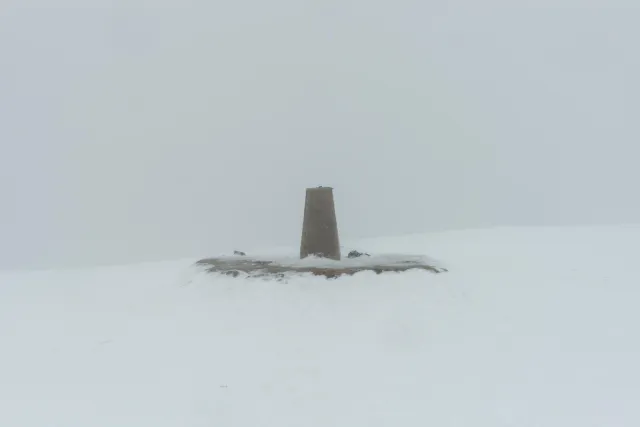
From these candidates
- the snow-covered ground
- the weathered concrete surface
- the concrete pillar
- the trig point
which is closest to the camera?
the snow-covered ground

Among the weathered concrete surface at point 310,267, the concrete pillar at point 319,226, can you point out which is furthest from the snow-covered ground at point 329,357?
the concrete pillar at point 319,226

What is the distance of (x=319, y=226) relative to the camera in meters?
10.6

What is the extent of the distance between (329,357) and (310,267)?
216 centimetres

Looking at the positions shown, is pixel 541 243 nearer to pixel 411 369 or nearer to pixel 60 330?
pixel 411 369

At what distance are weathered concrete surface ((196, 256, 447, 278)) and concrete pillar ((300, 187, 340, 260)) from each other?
0.44 meters

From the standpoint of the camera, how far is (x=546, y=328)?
9.05 m

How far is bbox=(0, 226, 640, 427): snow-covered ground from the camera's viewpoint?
6.35 meters

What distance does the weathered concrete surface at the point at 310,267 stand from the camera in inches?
359

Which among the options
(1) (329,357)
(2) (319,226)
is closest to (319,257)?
(2) (319,226)

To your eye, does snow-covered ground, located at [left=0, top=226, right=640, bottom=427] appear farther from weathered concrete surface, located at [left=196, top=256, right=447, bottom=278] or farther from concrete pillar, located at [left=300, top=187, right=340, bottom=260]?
concrete pillar, located at [left=300, top=187, right=340, bottom=260]

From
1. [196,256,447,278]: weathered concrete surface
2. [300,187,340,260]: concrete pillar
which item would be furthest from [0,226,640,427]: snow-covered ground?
[300,187,340,260]: concrete pillar

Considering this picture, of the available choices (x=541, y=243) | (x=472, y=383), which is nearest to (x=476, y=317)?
(x=472, y=383)

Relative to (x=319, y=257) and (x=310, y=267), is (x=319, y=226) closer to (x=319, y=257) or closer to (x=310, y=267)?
(x=319, y=257)

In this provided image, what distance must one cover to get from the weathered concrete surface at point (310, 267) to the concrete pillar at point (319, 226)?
44cm
